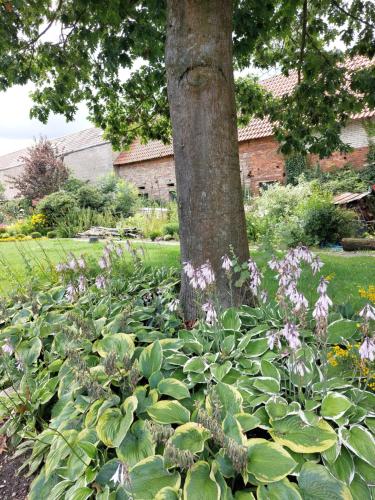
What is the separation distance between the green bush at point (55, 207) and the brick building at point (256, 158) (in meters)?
3.92

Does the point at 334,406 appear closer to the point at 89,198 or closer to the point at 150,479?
the point at 150,479

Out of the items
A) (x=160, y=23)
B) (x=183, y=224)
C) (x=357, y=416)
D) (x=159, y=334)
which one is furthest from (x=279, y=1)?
(x=357, y=416)

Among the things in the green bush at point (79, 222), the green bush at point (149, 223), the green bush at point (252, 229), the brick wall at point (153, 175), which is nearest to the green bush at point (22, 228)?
the green bush at point (79, 222)

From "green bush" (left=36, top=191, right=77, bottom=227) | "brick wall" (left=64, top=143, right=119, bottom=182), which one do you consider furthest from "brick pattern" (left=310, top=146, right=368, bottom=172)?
"brick wall" (left=64, top=143, right=119, bottom=182)

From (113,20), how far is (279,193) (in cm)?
767

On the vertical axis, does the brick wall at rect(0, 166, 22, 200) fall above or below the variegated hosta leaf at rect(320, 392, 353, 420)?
above

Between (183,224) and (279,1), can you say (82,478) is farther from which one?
(279,1)

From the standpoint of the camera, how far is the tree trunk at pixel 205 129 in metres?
3.06

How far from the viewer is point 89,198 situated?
16.4 meters

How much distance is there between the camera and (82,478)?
1817mm

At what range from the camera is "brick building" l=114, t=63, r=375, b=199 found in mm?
13898

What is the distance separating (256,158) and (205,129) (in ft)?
45.5

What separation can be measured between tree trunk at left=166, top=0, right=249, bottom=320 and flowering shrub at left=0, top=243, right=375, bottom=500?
0.29 meters

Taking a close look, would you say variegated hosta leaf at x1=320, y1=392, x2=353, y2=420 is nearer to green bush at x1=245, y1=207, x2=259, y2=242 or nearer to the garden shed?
green bush at x1=245, y1=207, x2=259, y2=242
